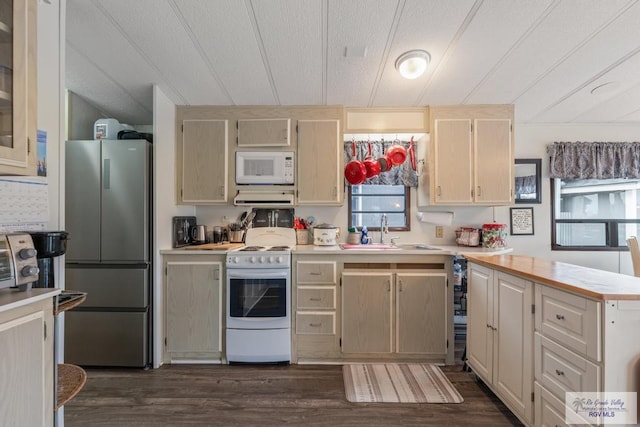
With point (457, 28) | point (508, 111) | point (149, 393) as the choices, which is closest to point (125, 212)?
point (149, 393)

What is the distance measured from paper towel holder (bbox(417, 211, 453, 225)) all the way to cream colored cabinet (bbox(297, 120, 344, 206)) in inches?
38.3

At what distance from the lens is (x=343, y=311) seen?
95.4 inches

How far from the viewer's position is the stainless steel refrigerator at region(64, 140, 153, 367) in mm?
2271

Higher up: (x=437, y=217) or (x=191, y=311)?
(x=437, y=217)

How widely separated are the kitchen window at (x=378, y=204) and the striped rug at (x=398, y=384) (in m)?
1.40

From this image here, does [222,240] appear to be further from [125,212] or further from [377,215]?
[377,215]

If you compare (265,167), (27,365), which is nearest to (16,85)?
(27,365)

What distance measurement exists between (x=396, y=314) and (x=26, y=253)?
2331mm

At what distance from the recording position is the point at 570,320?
1284mm

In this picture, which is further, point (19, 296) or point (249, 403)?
point (249, 403)

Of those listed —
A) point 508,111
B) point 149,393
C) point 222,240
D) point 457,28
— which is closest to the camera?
point 457,28

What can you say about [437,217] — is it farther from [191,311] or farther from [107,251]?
[107,251]

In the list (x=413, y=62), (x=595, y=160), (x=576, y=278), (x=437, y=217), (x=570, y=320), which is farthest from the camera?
(x=595, y=160)

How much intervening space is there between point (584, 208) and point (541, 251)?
2.30 ft
